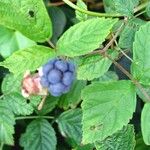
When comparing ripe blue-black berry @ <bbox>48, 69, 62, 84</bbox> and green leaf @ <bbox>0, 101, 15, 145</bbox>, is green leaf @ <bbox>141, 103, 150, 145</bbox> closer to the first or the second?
ripe blue-black berry @ <bbox>48, 69, 62, 84</bbox>

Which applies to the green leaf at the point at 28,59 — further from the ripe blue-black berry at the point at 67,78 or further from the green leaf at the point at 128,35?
the green leaf at the point at 128,35

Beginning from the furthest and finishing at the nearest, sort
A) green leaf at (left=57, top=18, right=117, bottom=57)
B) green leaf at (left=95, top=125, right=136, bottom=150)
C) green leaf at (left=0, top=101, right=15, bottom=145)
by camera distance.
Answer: green leaf at (left=0, top=101, right=15, bottom=145) → green leaf at (left=95, top=125, right=136, bottom=150) → green leaf at (left=57, top=18, right=117, bottom=57)

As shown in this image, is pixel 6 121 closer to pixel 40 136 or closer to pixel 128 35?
pixel 40 136

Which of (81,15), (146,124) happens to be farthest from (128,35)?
(146,124)

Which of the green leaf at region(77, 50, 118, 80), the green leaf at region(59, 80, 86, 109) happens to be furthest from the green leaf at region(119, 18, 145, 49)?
the green leaf at region(59, 80, 86, 109)

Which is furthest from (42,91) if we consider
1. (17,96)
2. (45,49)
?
(45,49)
